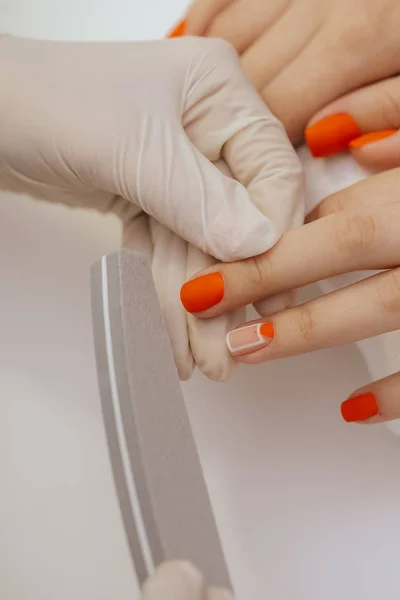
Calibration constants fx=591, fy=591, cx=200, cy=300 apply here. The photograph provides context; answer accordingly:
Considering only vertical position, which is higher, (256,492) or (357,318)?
(357,318)

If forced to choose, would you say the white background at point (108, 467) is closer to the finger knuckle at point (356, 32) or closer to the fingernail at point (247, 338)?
the fingernail at point (247, 338)

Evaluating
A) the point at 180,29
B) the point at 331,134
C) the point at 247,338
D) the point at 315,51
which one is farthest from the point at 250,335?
the point at 180,29

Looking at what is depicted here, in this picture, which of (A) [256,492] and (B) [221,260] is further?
(A) [256,492]

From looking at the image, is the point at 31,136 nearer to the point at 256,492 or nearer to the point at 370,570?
the point at 256,492

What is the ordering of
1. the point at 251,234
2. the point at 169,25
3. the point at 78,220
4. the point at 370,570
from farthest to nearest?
1. the point at 169,25
2. the point at 78,220
3. the point at 370,570
4. the point at 251,234

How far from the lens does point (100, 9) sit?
89 cm

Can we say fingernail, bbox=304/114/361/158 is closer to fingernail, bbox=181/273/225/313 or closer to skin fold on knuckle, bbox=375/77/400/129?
skin fold on knuckle, bbox=375/77/400/129

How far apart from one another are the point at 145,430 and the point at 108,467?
0.33 m

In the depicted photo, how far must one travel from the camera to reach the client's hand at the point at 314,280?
536 mm

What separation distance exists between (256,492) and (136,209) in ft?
1.12

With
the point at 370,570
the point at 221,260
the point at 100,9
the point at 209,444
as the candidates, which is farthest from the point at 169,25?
the point at 370,570

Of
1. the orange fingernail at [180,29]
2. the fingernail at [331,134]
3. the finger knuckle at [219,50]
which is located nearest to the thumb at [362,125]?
the fingernail at [331,134]

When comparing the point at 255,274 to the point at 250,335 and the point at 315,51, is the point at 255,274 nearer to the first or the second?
the point at 250,335

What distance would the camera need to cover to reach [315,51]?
0.66 m
